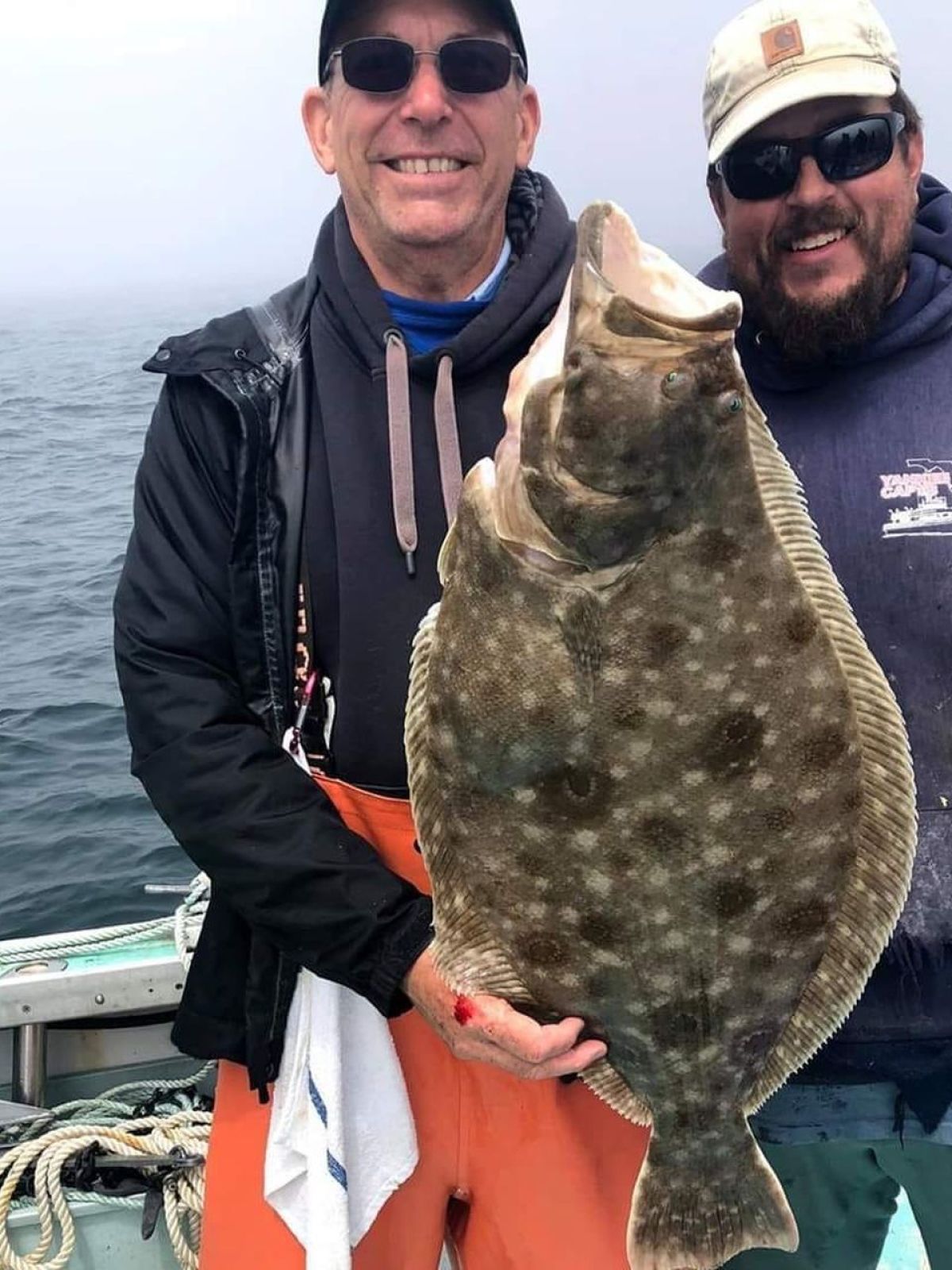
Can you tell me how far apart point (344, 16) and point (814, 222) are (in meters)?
1.10

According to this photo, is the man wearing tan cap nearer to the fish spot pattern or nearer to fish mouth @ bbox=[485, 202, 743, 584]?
the fish spot pattern

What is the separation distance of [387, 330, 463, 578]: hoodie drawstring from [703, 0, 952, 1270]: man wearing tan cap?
0.69 meters

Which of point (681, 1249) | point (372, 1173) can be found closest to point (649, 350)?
point (681, 1249)

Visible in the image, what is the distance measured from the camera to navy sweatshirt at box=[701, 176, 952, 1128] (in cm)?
250

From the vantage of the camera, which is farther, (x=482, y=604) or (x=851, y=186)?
(x=851, y=186)

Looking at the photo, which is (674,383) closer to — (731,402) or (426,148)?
(731,402)

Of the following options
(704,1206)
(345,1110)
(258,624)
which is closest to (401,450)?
(258,624)

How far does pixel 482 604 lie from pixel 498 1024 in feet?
2.55

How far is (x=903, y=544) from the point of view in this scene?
2508 millimetres

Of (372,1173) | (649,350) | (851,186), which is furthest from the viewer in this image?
(372,1173)

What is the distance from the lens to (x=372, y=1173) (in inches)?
105

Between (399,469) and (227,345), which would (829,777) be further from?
(227,345)

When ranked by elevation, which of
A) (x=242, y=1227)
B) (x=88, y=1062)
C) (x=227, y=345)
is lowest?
(x=88, y=1062)

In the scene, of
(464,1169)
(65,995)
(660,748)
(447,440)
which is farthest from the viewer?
(65,995)
